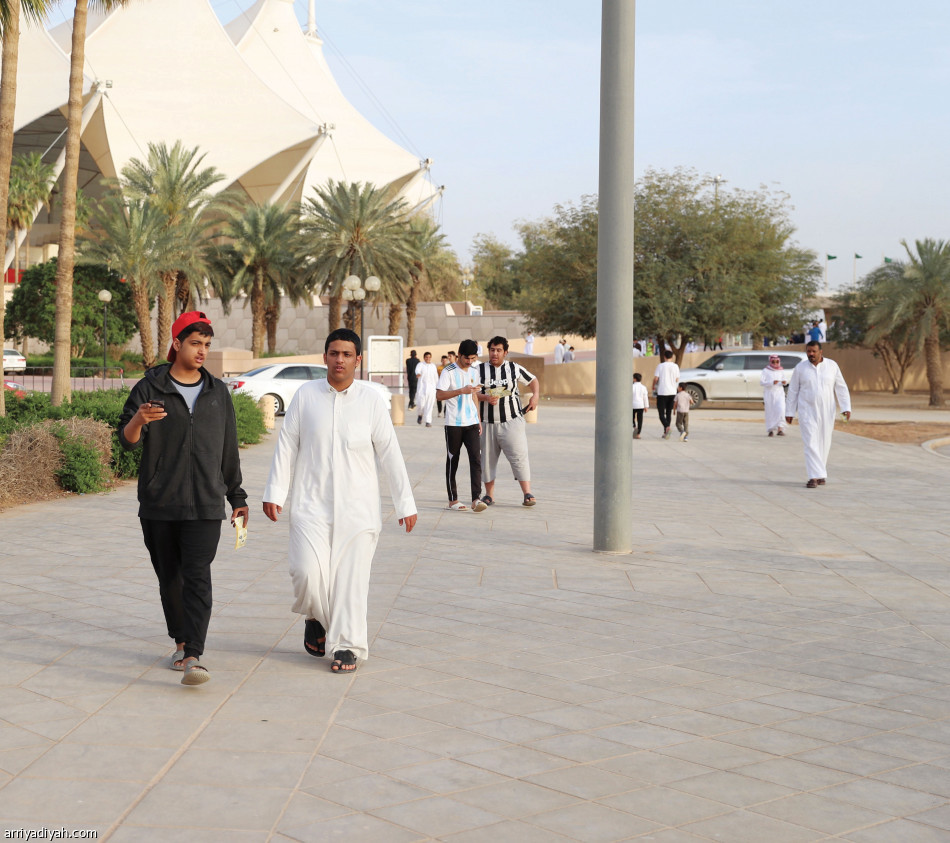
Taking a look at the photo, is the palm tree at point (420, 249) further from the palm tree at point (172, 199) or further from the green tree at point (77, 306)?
the green tree at point (77, 306)

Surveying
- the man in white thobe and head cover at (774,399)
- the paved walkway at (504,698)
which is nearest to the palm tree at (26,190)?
the man in white thobe and head cover at (774,399)

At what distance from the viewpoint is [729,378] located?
3131 centimetres

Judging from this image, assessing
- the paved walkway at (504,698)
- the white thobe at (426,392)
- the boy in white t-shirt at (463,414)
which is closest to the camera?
the paved walkway at (504,698)

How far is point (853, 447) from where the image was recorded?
18.8 metres

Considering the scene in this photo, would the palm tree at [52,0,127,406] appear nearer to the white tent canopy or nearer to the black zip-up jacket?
the black zip-up jacket

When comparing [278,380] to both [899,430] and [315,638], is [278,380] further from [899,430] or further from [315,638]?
[315,638]

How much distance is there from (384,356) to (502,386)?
15.1 meters

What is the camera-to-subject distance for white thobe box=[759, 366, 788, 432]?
2064 centimetres

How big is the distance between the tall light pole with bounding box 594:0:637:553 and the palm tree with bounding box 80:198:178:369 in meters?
32.2

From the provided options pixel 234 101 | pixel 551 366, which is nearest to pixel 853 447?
pixel 551 366

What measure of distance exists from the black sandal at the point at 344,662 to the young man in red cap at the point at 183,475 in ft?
1.86

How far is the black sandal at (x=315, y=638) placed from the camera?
16.4 ft

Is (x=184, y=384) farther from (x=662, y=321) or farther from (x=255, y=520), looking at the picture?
(x=662, y=321)

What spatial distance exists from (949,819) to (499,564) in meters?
4.42
